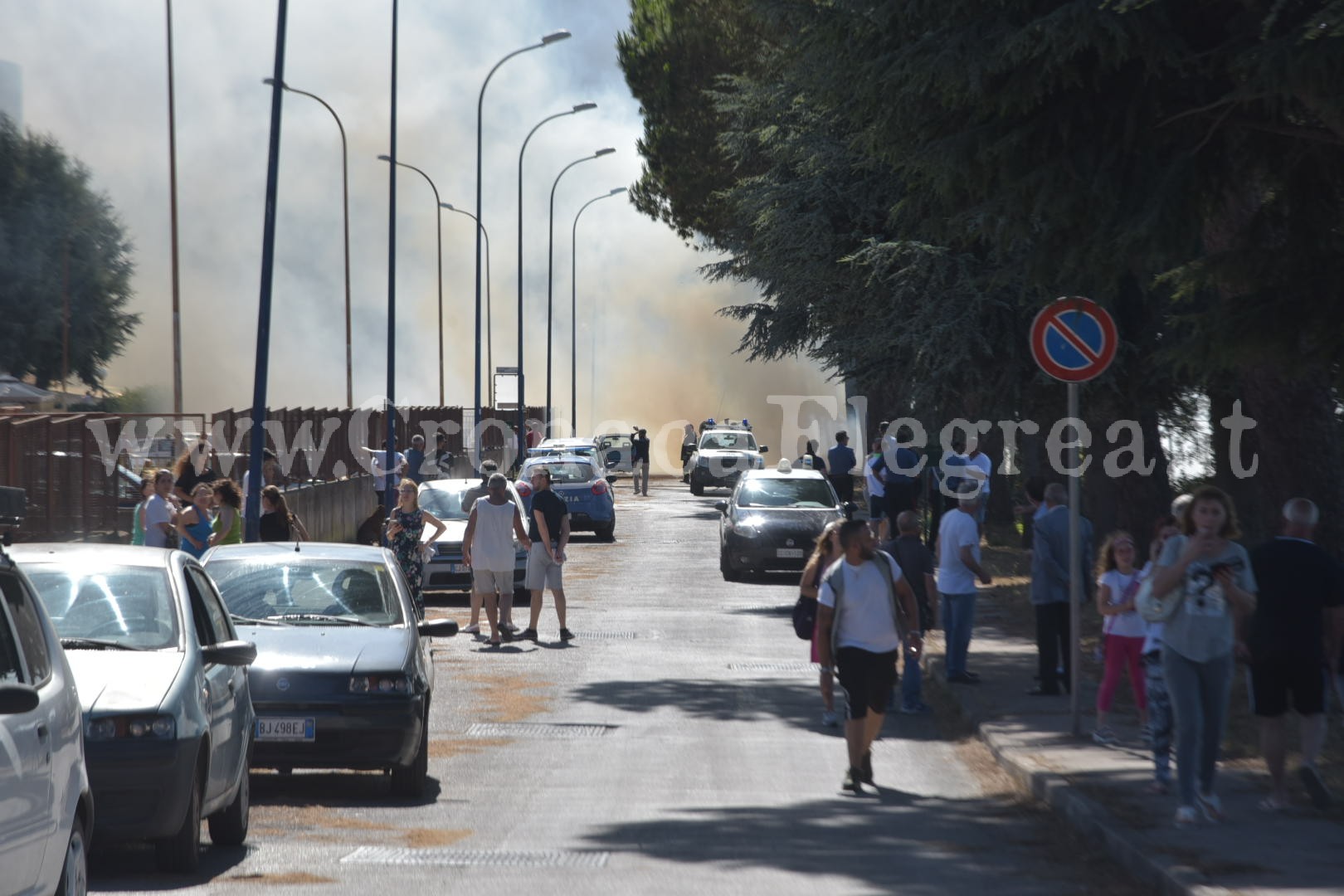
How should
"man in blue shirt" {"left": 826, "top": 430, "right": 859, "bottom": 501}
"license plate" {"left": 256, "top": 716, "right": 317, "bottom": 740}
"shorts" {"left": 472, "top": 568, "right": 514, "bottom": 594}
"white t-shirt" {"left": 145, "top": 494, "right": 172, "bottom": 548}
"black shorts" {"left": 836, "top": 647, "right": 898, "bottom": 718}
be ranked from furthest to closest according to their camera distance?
1. "man in blue shirt" {"left": 826, "top": 430, "right": 859, "bottom": 501}
2. "shorts" {"left": 472, "top": 568, "right": 514, "bottom": 594}
3. "white t-shirt" {"left": 145, "top": 494, "right": 172, "bottom": 548}
4. "black shorts" {"left": 836, "top": 647, "right": 898, "bottom": 718}
5. "license plate" {"left": 256, "top": 716, "right": 317, "bottom": 740}

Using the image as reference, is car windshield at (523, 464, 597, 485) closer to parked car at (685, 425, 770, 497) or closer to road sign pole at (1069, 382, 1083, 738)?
parked car at (685, 425, 770, 497)

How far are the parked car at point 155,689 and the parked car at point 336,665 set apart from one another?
3.36 ft

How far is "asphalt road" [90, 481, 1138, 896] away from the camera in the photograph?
791 cm

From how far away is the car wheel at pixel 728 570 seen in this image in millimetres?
26791

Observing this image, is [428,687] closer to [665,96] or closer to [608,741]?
[608,741]

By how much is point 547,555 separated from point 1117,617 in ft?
28.7

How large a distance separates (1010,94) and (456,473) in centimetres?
4079

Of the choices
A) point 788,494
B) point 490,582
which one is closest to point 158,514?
point 490,582

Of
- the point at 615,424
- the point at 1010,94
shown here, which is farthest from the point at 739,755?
the point at 615,424

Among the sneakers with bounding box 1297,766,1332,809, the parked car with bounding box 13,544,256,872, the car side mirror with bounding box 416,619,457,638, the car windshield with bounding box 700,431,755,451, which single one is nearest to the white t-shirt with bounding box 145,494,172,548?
the car side mirror with bounding box 416,619,457,638

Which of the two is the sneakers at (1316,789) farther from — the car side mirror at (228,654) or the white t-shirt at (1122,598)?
the car side mirror at (228,654)

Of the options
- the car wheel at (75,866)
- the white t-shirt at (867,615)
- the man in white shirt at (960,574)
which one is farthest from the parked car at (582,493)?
the car wheel at (75,866)

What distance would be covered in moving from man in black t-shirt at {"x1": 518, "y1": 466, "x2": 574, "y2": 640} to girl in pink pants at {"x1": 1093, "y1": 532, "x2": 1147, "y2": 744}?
27.3 ft

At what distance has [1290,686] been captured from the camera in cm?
920
